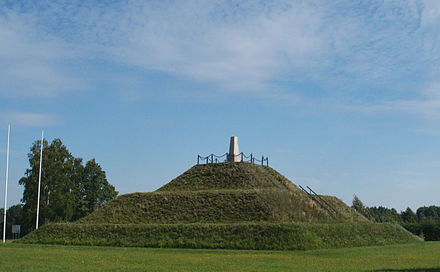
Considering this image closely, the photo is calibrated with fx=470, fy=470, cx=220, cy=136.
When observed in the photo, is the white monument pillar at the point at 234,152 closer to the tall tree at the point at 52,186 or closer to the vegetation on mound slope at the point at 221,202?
the vegetation on mound slope at the point at 221,202

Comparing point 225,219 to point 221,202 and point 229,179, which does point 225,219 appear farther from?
point 229,179

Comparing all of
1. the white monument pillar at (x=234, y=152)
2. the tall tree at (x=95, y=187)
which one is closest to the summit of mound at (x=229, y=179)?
the white monument pillar at (x=234, y=152)

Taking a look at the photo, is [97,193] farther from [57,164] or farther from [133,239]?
[133,239]

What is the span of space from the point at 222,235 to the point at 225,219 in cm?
607

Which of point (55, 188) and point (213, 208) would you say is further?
point (55, 188)

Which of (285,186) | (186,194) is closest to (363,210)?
(285,186)

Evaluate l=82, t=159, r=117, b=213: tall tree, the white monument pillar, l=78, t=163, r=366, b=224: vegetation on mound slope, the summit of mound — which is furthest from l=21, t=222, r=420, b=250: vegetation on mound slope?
l=82, t=159, r=117, b=213: tall tree

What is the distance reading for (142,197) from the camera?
47375 millimetres

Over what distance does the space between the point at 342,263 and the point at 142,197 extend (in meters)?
29.1

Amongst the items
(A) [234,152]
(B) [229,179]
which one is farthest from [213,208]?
(A) [234,152]

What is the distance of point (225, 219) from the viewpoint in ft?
131

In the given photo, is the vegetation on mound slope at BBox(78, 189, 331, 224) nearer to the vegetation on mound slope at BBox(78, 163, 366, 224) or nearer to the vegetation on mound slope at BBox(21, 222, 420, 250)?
the vegetation on mound slope at BBox(78, 163, 366, 224)

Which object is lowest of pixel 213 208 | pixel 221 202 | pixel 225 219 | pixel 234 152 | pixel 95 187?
pixel 225 219

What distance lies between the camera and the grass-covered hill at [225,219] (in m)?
33.3
